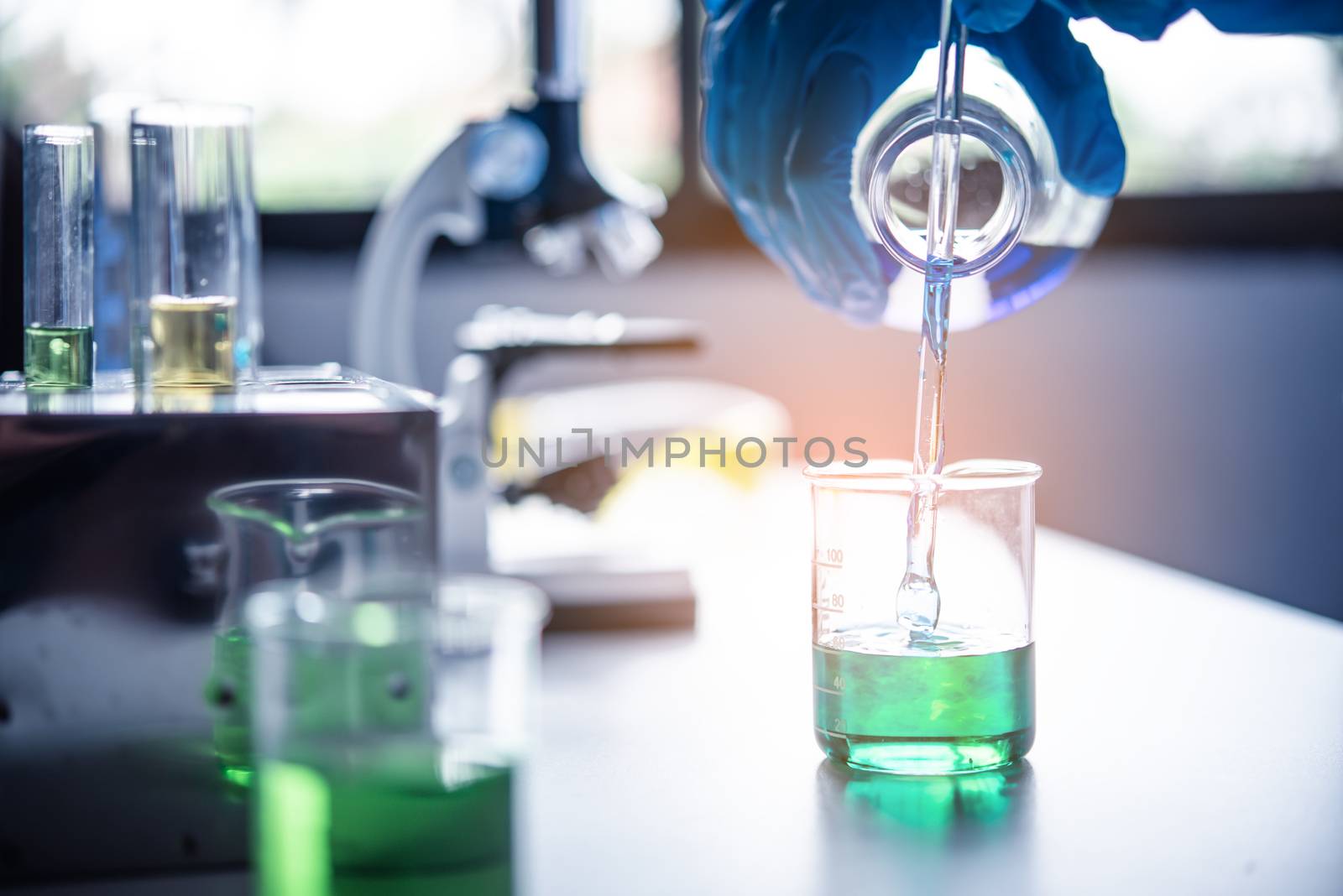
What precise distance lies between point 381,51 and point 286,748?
2.78 meters

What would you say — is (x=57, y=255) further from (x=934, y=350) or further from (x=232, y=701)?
(x=934, y=350)

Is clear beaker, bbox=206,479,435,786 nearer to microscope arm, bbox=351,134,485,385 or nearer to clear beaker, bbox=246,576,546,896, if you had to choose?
clear beaker, bbox=246,576,546,896

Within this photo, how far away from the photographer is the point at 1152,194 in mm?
3039

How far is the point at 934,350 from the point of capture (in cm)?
67

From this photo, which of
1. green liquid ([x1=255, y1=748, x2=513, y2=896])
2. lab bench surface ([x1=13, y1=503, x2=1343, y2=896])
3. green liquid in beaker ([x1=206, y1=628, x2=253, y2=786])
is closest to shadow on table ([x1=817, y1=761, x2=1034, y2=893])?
lab bench surface ([x1=13, y1=503, x2=1343, y2=896])

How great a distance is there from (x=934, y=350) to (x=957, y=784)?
0.21m

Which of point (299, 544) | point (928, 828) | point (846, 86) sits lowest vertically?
point (928, 828)

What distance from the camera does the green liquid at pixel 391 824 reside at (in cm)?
49

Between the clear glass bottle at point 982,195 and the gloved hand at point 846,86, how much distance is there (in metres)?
0.02

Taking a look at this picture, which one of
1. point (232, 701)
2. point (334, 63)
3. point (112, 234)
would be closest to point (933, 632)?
point (232, 701)

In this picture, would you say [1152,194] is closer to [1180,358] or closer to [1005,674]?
[1180,358]

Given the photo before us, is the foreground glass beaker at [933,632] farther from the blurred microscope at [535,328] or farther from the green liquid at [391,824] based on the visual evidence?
the blurred microscope at [535,328]

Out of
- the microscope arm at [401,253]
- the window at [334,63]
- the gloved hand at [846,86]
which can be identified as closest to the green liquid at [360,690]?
the gloved hand at [846,86]

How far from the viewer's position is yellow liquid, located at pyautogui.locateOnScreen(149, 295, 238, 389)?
0.74 meters
